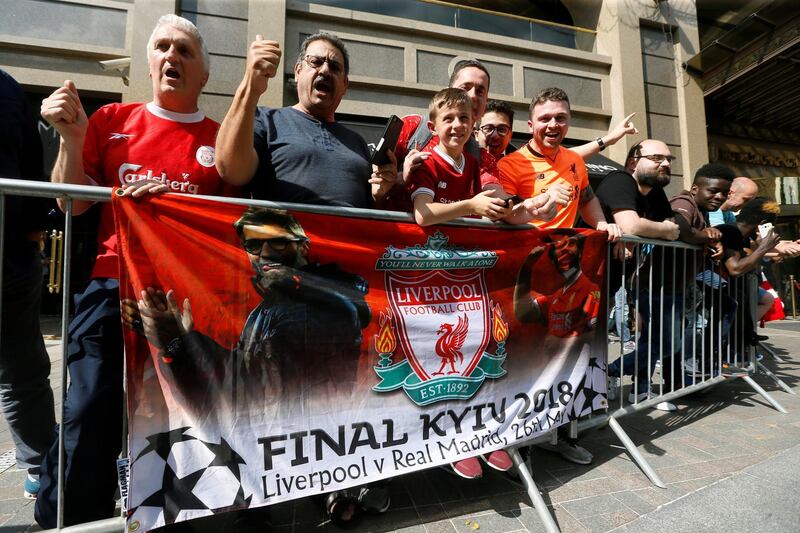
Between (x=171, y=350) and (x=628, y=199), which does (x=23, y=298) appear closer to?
(x=171, y=350)

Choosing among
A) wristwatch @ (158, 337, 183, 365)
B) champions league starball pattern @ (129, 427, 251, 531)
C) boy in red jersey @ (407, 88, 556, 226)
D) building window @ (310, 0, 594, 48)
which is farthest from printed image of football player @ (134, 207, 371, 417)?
building window @ (310, 0, 594, 48)

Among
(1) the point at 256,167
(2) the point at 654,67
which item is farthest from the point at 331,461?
(2) the point at 654,67

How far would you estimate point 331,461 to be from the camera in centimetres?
179

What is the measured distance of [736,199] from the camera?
4770 millimetres

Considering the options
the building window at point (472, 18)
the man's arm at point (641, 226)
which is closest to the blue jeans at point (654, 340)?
the man's arm at point (641, 226)

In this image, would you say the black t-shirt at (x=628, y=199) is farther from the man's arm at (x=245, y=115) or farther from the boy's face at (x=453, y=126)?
the man's arm at (x=245, y=115)

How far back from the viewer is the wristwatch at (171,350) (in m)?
1.56

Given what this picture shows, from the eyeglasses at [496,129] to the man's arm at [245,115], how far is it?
193 cm

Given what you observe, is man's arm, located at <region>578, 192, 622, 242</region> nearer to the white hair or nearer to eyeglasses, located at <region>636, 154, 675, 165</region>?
eyeglasses, located at <region>636, 154, 675, 165</region>

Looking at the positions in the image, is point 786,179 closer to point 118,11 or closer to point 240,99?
point 240,99

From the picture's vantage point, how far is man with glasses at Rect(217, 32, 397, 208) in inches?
77.0

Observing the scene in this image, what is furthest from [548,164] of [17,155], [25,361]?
[25,361]

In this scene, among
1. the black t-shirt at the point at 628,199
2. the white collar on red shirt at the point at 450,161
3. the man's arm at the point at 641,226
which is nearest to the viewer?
the white collar on red shirt at the point at 450,161

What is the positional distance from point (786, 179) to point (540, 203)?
15.0 metres
